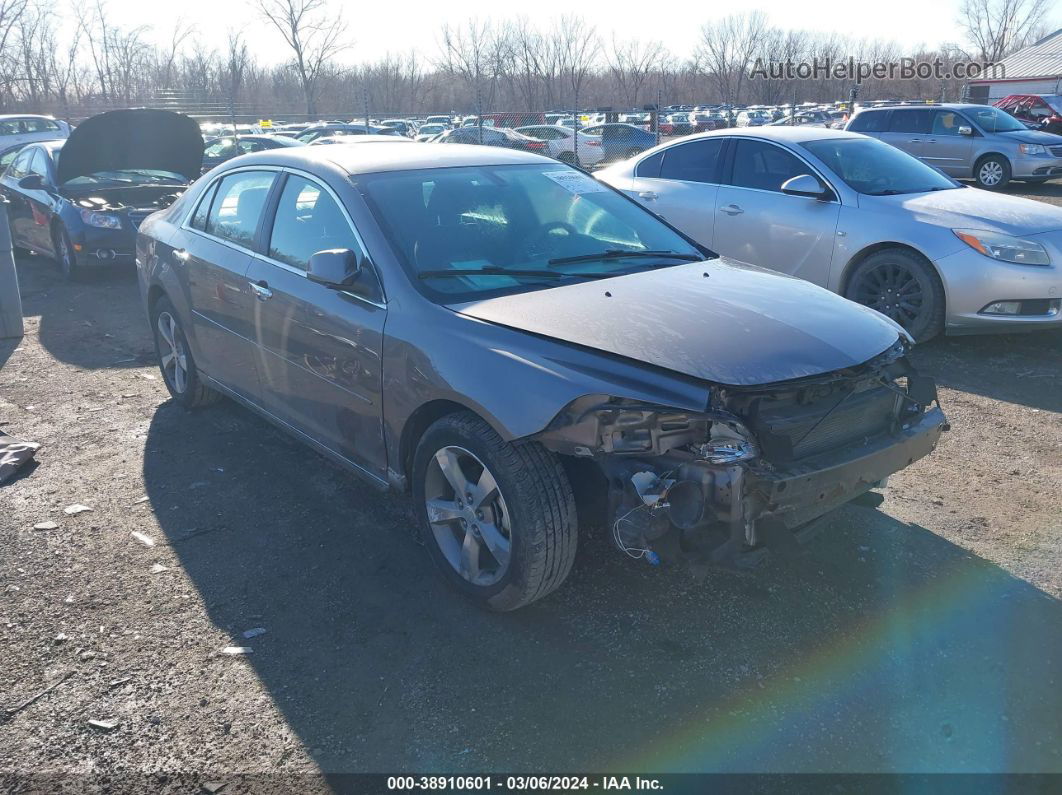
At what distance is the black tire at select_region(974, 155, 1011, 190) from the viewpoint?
712 inches

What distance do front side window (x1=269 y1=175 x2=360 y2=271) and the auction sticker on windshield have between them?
3.82 ft

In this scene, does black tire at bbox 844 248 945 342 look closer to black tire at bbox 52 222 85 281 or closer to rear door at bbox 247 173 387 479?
rear door at bbox 247 173 387 479

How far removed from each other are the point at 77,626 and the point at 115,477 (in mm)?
1578

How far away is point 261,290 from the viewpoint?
4.30 m

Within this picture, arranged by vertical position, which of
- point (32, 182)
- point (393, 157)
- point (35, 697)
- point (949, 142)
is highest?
point (949, 142)

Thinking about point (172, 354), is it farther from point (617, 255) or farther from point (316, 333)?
point (617, 255)

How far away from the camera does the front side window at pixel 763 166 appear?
24.3 ft

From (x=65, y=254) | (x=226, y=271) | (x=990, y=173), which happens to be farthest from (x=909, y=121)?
(x=226, y=271)

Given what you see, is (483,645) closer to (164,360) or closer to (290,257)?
(290,257)

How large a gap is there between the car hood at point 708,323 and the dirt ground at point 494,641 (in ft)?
3.37

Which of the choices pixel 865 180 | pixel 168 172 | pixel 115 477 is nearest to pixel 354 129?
pixel 168 172

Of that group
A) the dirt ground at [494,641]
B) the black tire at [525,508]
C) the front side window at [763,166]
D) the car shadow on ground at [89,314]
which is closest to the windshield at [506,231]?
the black tire at [525,508]

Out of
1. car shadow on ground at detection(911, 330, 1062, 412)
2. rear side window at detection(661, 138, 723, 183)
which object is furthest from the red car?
car shadow on ground at detection(911, 330, 1062, 412)

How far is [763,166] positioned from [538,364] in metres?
5.34
